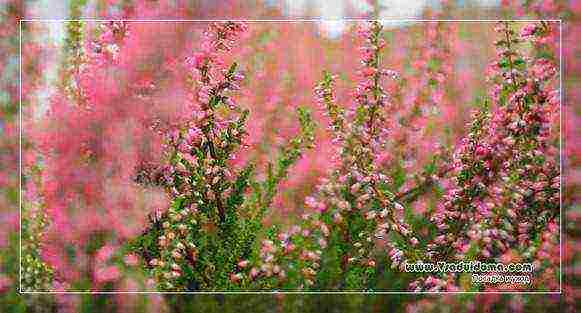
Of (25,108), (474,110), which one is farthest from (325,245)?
(25,108)

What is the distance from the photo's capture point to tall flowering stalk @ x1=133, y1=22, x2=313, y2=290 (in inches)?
88.7

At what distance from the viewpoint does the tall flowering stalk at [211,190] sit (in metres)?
2.25

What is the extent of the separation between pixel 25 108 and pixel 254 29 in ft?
2.06

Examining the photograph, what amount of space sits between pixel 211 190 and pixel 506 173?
737 millimetres

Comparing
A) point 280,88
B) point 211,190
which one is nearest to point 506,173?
point 280,88

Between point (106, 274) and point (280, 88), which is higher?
point (280, 88)

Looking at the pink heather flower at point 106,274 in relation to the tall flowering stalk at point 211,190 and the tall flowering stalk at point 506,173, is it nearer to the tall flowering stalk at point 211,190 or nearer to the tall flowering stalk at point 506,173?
the tall flowering stalk at point 211,190

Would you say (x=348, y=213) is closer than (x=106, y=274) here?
No

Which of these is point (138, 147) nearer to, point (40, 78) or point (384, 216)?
point (40, 78)

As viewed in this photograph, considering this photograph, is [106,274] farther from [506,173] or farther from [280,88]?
[506,173]

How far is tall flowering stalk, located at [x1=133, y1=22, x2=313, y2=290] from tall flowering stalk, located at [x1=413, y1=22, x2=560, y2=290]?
0.42 metres

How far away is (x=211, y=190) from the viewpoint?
7.46 ft

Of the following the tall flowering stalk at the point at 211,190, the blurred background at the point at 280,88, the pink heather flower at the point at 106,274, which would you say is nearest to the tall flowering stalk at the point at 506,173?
the blurred background at the point at 280,88

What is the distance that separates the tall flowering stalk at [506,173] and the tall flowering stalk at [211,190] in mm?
421
